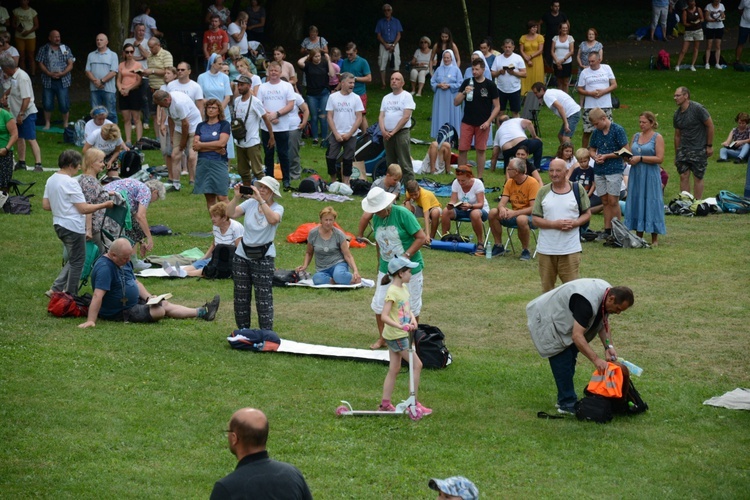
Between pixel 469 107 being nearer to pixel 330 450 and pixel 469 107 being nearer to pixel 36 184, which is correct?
pixel 36 184

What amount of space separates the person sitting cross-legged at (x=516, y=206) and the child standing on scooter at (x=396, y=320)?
5.30m

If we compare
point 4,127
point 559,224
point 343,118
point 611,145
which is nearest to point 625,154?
point 611,145

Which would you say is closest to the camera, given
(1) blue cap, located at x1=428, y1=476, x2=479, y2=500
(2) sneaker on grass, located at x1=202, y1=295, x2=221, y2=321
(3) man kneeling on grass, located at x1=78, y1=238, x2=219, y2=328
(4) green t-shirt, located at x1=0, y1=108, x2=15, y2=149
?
(1) blue cap, located at x1=428, y1=476, x2=479, y2=500

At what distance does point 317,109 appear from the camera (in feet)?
75.7

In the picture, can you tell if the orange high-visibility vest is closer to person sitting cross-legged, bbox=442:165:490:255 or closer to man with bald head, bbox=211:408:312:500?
man with bald head, bbox=211:408:312:500

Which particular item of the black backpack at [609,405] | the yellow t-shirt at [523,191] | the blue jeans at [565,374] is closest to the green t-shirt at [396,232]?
the blue jeans at [565,374]

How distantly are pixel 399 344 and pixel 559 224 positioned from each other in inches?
129

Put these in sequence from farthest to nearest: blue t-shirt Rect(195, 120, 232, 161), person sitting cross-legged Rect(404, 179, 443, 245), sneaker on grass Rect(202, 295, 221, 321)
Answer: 1. blue t-shirt Rect(195, 120, 232, 161)
2. person sitting cross-legged Rect(404, 179, 443, 245)
3. sneaker on grass Rect(202, 295, 221, 321)

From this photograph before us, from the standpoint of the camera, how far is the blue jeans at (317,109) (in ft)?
74.7

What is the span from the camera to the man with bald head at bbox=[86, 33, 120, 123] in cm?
2203

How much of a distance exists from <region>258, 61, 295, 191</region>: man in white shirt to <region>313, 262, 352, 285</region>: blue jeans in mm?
5546

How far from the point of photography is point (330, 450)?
27.0 feet

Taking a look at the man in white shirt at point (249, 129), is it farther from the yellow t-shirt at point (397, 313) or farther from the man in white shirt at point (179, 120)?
the yellow t-shirt at point (397, 313)

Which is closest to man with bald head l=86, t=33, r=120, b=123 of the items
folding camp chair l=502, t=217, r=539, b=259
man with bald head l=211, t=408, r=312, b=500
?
folding camp chair l=502, t=217, r=539, b=259
